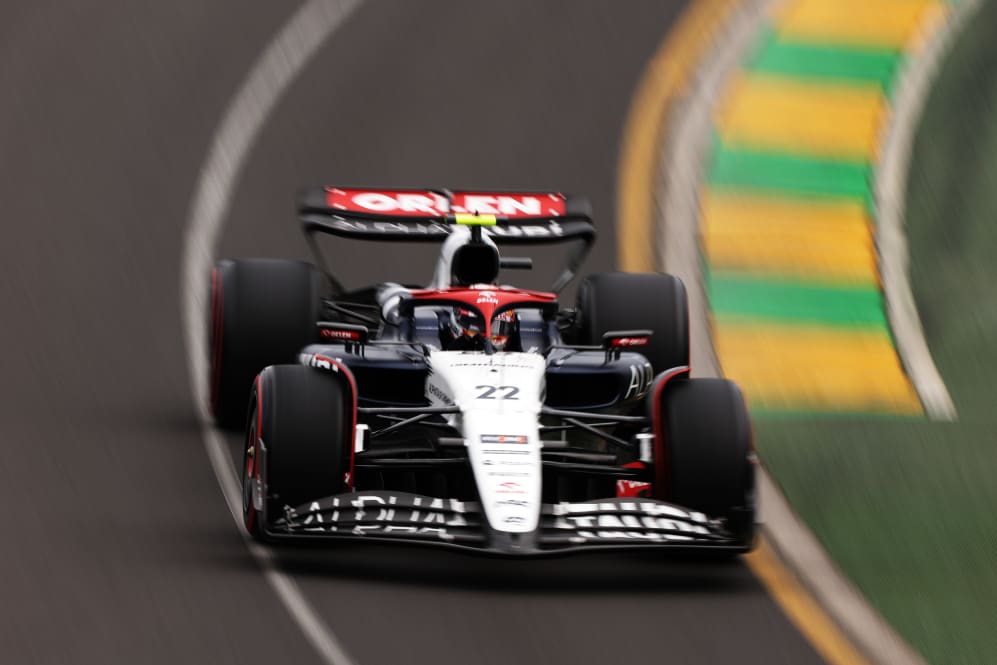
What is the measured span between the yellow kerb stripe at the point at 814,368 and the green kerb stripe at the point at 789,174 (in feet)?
10.0

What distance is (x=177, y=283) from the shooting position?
1684cm

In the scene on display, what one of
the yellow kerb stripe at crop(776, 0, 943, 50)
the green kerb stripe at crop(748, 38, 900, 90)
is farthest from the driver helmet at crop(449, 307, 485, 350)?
the yellow kerb stripe at crop(776, 0, 943, 50)

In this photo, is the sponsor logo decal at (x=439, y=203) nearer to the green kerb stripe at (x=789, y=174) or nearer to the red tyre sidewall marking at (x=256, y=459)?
the red tyre sidewall marking at (x=256, y=459)

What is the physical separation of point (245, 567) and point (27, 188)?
9195mm

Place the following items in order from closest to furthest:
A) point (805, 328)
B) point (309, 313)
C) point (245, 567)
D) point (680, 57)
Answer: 1. point (245, 567)
2. point (309, 313)
3. point (805, 328)
4. point (680, 57)

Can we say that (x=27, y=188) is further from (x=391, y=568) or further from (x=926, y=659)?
(x=926, y=659)

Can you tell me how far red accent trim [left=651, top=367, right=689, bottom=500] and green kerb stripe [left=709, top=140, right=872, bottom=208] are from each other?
8.28 meters

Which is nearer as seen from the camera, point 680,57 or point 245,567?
point 245,567

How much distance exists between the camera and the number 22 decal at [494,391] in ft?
36.2

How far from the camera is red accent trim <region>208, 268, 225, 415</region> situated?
1343 cm

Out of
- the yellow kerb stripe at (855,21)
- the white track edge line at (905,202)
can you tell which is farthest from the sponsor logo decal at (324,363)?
the yellow kerb stripe at (855,21)

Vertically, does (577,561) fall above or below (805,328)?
below

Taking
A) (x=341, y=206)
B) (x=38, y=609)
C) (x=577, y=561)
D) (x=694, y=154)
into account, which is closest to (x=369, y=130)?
(x=694, y=154)

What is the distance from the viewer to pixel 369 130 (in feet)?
67.6
